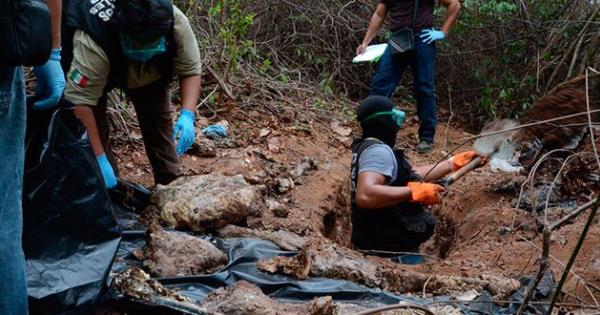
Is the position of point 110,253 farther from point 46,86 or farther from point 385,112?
point 385,112

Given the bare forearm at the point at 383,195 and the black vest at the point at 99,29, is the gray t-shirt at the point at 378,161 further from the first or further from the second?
the black vest at the point at 99,29

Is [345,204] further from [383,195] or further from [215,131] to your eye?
[383,195]

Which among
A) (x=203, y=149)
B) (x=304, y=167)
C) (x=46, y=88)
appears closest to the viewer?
(x=46, y=88)

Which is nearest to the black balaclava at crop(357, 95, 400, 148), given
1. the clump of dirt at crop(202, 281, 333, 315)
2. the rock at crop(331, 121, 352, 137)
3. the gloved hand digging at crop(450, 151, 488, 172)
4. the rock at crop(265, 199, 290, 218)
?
the gloved hand digging at crop(450, 151, 488, 172)

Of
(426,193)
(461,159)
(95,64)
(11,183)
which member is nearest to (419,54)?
(461,159)

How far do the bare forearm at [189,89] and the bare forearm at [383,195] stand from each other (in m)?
1.02

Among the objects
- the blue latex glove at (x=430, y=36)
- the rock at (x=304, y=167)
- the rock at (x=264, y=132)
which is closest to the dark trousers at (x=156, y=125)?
the rock at (x=304, y=167)

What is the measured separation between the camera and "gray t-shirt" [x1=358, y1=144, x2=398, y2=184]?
153 inches

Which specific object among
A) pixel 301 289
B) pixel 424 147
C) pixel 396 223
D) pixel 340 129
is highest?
pixel 301 289

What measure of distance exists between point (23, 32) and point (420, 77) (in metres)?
4.90

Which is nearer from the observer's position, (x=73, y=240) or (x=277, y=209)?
(x=73, y=240)

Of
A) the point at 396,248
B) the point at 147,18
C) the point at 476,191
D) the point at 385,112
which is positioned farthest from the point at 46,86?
the point at 476,191

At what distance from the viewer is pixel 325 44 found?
8570 millimetres

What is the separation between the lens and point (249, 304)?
252 cm
